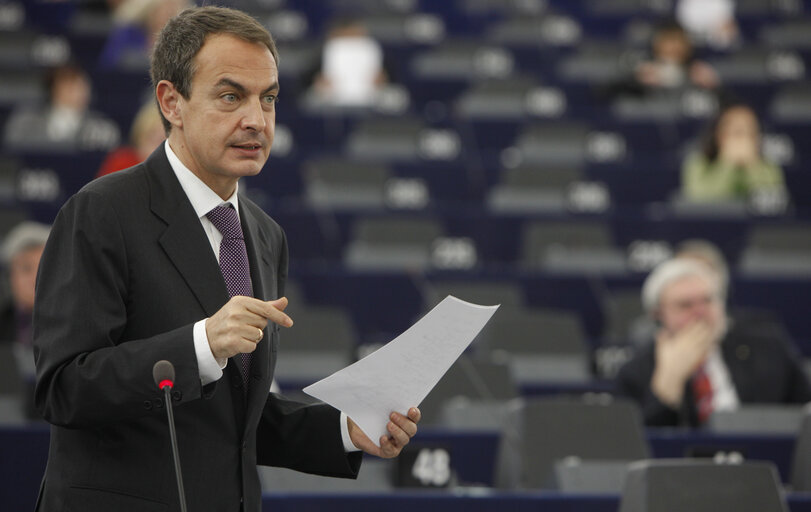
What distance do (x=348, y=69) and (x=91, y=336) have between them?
7.76 m

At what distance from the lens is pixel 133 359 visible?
1819mm

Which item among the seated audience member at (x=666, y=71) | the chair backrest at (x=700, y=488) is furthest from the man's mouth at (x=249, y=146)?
the seated audience member at (x=666, y=71)

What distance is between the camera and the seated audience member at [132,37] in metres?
8.52

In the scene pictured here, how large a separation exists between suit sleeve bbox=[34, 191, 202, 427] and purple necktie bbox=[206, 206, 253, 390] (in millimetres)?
171

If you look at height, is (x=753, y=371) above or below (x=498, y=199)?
below

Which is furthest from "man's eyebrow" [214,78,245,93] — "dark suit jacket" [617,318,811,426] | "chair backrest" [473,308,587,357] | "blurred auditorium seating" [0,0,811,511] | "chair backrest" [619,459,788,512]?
"chair backrest" [473,308,587,357]

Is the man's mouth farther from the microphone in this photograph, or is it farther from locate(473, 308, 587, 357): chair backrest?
locate(473, 308, 587, 357): chair backrest

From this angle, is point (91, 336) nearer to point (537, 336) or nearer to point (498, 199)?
point (537, 336)

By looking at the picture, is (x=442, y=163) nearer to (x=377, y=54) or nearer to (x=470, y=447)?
(x=377, y=54)

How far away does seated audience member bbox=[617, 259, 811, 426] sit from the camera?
4969mm

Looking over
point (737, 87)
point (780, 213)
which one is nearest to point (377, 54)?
point (737, 87)

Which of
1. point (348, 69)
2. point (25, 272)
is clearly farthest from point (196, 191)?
point (348, 69)

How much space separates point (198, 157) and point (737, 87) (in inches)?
327

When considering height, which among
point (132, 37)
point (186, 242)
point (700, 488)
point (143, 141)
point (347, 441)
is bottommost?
point (700, 488)
